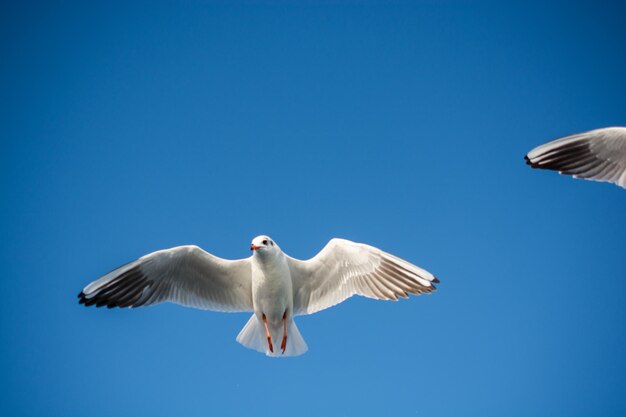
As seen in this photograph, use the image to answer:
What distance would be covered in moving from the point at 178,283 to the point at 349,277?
1647 millimetres

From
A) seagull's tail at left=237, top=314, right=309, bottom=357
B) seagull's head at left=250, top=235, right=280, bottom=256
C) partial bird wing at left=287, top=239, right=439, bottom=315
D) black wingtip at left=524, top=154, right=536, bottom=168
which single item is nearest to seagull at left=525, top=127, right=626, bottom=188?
black wingtip at left=524, top=154, right=536, bottom=168

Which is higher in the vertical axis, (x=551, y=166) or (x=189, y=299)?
(x=551, y=166)

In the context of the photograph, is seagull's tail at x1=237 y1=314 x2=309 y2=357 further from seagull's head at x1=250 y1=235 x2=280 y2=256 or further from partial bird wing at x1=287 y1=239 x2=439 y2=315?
seagull's head at x1=250 y1=235 x2=280 y2=256

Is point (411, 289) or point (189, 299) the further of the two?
point (189, 299)

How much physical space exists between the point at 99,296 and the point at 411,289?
9.50 ft

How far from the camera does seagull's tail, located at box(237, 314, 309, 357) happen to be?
6.02 metres

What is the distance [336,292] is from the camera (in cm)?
613

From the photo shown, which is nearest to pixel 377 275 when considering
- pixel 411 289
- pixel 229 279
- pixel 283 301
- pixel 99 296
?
pixel 411 289

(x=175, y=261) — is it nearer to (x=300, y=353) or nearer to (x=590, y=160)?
(x=300, y=353)

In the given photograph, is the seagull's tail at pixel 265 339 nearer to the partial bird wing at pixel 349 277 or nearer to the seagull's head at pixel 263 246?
the partial bird wing at pixel 349 277

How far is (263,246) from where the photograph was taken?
569 centimetres

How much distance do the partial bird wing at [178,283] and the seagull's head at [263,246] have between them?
390 mm

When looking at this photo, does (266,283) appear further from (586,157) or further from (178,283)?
(586,157)

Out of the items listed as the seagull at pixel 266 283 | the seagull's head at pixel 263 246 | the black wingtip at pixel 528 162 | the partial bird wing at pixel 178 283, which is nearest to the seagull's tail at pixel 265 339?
the seagull at pixel 266 283
